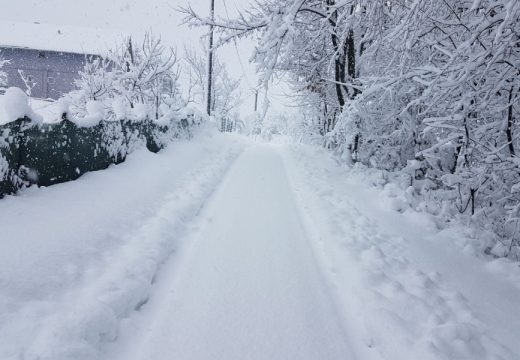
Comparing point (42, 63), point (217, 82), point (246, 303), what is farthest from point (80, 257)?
point (42, 63)

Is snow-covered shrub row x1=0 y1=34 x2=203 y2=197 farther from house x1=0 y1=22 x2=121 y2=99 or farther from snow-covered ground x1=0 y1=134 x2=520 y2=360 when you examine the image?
house x1=0 y1=22 x2=121 y2=99

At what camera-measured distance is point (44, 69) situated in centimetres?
4188

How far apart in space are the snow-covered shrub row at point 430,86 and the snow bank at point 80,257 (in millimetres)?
3155

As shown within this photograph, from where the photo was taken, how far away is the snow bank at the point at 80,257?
8.10 feet

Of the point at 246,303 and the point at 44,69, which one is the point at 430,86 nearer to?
the point at 246,303

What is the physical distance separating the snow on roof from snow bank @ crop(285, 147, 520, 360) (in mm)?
43589

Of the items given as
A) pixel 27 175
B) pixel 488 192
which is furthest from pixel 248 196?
pixel 488 192

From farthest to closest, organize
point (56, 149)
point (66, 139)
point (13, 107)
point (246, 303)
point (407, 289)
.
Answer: point (66, 139) < point (56, 149) < point (13, 107) < point (407, 289) < point (246, 303)

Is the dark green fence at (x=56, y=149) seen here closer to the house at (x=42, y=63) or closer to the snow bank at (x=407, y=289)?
the snow bank at (x=407, y=289)

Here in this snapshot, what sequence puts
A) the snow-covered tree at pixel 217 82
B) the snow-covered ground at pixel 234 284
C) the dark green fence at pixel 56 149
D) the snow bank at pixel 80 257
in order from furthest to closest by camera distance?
the snow-covered tree at pixel 217 82
the dark green fence at pixel 56 149
the snow-covered ground at pixel 234 284
the snow bank at pixel 80 257

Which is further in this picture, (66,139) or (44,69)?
(44,69)

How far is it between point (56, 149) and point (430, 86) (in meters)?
6.01

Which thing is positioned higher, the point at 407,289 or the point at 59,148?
the point at 59,148

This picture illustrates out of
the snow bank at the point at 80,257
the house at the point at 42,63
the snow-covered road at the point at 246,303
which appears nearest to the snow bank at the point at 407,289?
the snow-covered road at the point at 246,303
